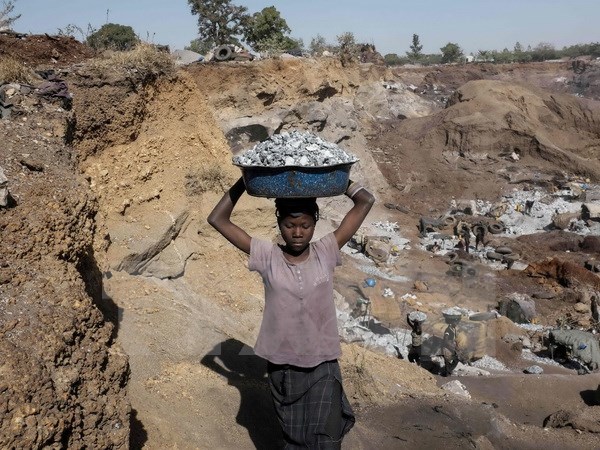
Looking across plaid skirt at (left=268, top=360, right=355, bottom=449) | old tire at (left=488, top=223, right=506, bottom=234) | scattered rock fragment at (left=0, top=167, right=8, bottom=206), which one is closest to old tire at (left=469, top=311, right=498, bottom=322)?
old tire at (left=488, top=223, right=506, bottom=234)

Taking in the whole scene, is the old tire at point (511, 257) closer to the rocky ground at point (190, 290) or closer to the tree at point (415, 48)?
the rocky ground at point (190, 290)

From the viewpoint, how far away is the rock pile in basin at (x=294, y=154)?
2654 millimetres

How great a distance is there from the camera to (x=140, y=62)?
6227 millimetres

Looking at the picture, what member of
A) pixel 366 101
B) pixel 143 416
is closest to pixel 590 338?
pixel 143 416

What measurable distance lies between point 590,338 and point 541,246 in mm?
7073

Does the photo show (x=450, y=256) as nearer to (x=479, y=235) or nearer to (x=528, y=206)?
(x=479, y=235)

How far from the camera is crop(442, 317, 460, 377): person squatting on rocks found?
720cm

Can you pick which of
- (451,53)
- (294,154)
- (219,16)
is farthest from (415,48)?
(294,154)

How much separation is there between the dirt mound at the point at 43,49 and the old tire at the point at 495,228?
11.7 meters

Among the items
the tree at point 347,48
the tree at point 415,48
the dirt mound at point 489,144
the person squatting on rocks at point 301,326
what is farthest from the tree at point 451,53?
the person squatting on rocks at point 301,326

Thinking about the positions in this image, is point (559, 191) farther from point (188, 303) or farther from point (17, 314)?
point (17, 314)

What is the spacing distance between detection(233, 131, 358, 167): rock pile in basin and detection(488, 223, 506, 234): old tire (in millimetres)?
13957

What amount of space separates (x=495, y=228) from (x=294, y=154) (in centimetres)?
1428

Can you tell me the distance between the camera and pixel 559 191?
18812 mm
